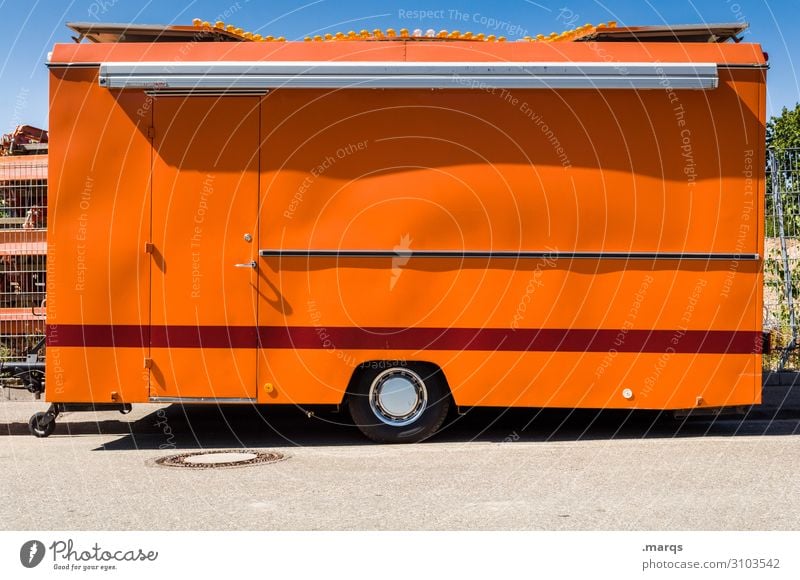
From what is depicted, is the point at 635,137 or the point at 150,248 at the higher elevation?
the point at 635,137

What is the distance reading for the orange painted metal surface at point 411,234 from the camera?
26.9 ft

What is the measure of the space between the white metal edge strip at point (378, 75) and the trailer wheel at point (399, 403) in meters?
2.48

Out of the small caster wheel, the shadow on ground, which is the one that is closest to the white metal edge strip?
the shadow on ground

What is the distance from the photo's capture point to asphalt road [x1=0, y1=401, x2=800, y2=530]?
5742 millimetres

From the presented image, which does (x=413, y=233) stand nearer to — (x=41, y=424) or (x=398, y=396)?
(x=398, y=396)

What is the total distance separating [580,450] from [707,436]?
145cm

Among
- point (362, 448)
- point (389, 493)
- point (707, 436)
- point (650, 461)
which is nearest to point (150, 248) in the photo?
point (362, 448)

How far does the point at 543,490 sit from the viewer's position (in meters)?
6.48

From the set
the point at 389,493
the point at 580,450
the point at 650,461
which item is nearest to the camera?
the point at 389,493

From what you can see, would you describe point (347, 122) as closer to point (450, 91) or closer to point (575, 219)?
point (450, 91)

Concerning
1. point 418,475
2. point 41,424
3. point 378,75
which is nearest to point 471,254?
point 378,75
